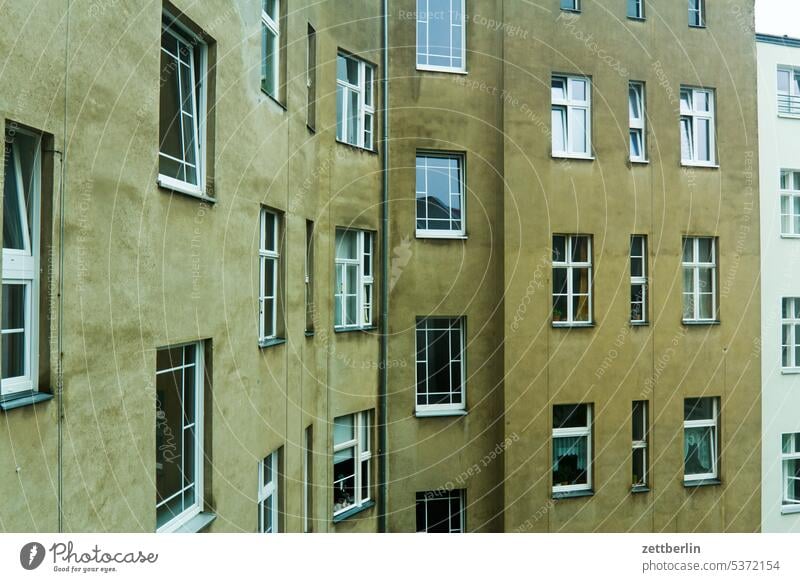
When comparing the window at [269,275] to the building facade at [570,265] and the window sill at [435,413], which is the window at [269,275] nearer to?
the building facade at [570,265]

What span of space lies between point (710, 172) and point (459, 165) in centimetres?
195

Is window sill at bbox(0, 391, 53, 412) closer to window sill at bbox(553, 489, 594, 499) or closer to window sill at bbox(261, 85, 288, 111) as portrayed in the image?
window sill at bbox(261, 85, 288, 111)

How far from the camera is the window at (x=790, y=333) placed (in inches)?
201

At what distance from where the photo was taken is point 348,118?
5.41 m

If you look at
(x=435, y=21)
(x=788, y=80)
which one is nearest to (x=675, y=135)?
Result: (x=788, y=80)

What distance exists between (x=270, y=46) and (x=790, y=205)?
3925mm

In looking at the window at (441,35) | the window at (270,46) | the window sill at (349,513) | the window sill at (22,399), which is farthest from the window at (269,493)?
the window at (441,35)

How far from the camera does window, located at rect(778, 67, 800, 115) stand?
506 centimetres

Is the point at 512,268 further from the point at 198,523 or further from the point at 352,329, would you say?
the point at 198,523

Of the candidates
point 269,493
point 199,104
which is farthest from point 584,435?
point 199,104

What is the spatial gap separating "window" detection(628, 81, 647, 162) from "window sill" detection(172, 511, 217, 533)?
4.06m

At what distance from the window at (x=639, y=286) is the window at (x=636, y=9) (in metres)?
1.80

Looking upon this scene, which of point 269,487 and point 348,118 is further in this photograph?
point 348,118

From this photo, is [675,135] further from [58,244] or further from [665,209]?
[58,244]
